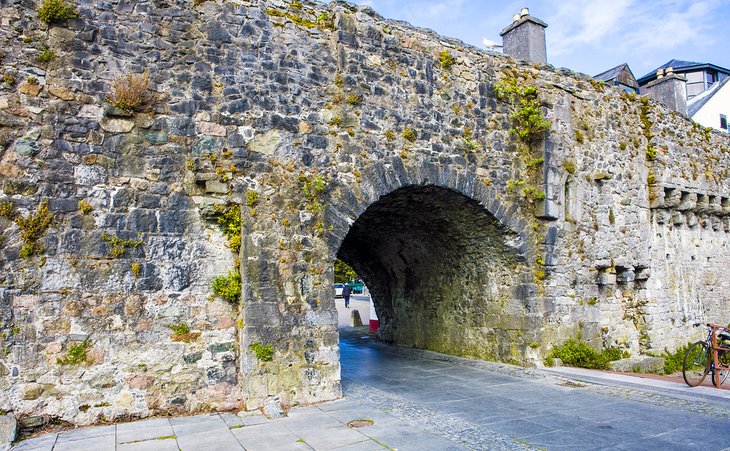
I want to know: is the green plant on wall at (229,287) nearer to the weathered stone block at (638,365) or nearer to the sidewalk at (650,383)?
the sidewalk at (650,383)

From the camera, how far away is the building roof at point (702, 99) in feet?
87.7

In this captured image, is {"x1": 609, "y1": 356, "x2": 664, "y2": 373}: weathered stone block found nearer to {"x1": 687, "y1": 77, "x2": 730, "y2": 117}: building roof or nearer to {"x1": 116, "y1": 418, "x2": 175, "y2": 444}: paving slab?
{"x1": 116, "y1": 418, "x2": 175, "y2": 444}: paving slab

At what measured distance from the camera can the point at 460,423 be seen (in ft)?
19.9

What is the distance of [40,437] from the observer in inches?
218

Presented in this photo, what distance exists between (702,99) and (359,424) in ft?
91.9

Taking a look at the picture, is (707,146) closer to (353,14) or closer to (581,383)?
(581,383)

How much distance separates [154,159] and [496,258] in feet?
19.8

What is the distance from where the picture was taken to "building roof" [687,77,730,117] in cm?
2672

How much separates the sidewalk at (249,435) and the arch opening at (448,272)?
3.86 metres

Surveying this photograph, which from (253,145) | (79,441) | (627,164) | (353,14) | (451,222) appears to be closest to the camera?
(79,441)

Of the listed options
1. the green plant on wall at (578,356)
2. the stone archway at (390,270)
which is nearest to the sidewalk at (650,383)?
the green plant on wall at (578,356)

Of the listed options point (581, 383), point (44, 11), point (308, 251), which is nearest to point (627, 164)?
point (581, 383)

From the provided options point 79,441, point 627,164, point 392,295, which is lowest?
point 79,441

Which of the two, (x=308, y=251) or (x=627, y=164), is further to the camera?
(x=627, y=164)
